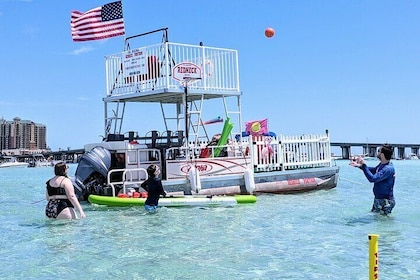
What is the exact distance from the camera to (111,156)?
16.5 metres

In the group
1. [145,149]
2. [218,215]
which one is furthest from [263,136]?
[218,215]

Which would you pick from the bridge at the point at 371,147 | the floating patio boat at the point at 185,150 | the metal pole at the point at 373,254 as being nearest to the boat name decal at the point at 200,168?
the floating patio boat at the point at 185,150

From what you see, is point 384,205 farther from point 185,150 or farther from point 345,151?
point 345,151

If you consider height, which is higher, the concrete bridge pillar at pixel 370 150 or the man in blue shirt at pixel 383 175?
the concrete bridge pillar at pixel 370 150

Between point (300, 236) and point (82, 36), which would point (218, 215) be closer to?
point (300, 236)

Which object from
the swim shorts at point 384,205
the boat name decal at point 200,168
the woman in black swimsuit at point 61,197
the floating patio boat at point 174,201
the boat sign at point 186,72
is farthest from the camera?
the boat sign at point 186,72

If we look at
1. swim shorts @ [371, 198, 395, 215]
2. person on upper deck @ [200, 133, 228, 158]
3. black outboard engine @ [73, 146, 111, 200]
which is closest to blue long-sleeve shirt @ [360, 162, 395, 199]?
swim shorts @ [371, 198, 395, 215]

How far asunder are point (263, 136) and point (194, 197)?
202 inches

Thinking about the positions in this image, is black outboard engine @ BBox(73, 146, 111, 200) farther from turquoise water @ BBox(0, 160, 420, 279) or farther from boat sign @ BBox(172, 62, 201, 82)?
boat sign @ BBox(172, 62, 201, 82)

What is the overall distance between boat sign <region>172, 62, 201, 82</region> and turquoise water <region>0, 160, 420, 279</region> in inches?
176

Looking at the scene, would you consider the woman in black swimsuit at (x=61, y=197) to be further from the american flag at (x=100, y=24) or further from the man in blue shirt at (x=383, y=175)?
the american flag at (x=100, y=24)

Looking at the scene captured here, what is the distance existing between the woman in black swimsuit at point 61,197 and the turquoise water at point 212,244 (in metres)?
0.26

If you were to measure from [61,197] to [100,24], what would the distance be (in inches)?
337

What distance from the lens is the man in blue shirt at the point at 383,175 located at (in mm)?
10205
